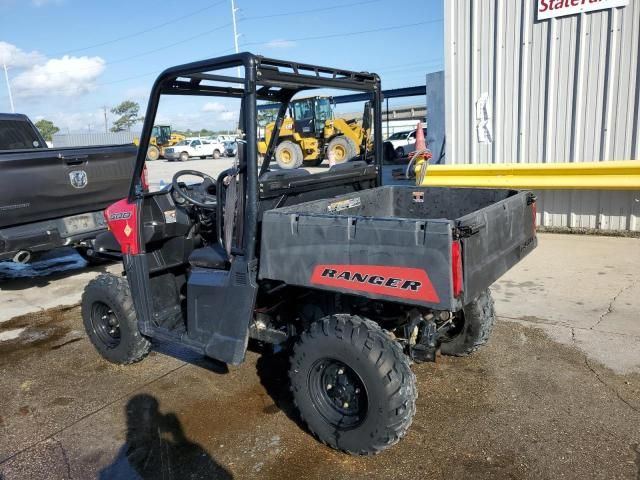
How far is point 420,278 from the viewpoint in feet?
8.34

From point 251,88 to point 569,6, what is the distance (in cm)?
580

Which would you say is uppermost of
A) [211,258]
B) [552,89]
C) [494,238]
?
[552,89]

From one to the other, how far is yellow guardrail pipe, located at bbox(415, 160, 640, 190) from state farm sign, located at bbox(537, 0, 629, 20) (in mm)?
1968

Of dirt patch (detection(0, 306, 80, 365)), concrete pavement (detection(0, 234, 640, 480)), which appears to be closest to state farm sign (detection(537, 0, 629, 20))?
concrete pavement (detection(0, 234, 640, 480))

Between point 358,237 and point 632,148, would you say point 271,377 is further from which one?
point 632,148

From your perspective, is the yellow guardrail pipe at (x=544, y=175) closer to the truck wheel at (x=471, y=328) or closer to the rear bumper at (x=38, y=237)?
the truck wheel at (x=471, y=328)

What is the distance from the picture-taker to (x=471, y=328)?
386 cm

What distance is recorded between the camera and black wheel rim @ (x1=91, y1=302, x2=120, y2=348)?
14.0ft

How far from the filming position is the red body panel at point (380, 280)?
2.54m

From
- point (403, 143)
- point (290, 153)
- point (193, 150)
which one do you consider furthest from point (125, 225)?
point (193, 150)

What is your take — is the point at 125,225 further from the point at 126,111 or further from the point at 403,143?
the point at 126,111

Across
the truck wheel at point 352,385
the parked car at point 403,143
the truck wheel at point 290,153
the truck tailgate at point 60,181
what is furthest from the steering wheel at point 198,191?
the parked car at point 403,143

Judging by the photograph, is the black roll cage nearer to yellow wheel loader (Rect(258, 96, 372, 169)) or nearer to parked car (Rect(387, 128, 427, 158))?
yellow wheel loader (Rect(258, 96, 372, 169))

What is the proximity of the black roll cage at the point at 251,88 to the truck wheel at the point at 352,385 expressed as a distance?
68 centimetres
